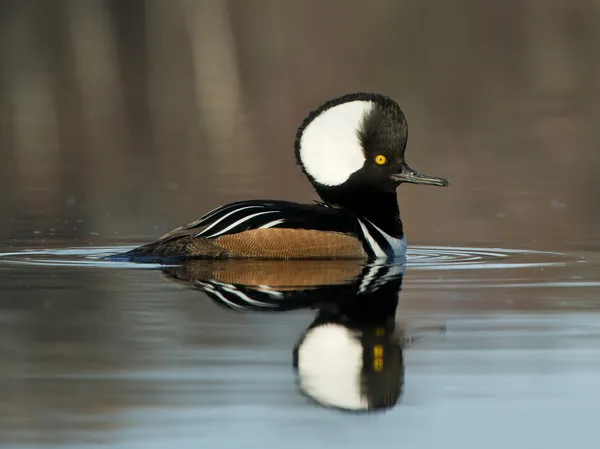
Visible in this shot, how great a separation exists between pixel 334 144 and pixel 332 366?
15.0 ft

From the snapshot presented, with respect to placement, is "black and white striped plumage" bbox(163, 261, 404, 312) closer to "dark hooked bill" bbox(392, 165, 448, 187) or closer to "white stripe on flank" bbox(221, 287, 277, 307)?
"white stripe on flank" bbox(221, 287, 277, 307)

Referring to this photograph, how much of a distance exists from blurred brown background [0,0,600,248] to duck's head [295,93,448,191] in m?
1.09

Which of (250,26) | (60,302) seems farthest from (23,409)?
(250,26)

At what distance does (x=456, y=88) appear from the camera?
31297mm

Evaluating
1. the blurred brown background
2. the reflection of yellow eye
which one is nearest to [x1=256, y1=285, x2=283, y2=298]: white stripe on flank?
the reflection of yellow eye

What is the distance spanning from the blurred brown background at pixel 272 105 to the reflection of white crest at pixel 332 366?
4.78 m

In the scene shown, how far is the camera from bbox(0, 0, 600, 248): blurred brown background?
47.6 feet

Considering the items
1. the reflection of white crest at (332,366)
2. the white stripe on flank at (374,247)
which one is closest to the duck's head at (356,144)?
the white stripe on flank at (374,247)

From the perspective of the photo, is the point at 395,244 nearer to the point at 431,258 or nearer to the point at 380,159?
the point at 431,258

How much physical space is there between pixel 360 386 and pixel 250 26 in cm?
3882

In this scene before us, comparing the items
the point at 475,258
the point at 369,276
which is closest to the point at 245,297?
the point at 369,276

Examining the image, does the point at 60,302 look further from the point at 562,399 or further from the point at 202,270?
the point at 562,399

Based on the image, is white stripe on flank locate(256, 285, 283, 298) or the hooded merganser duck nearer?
white stripe on flank locate(256, 285, 283, 298)

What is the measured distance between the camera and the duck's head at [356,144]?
1088 centimetres
